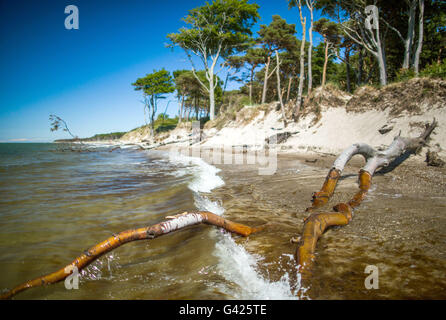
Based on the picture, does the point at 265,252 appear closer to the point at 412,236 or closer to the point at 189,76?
the point at 412,236

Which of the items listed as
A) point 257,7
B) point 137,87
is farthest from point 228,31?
point 137,87

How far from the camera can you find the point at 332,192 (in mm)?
3562

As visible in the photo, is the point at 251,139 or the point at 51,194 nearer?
the point at 51,194

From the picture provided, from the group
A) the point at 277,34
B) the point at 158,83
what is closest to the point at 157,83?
the point at 158,83

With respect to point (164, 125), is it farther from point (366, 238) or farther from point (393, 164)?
point (366, 238)

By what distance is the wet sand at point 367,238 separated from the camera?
1.50 meters

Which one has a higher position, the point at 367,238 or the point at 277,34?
the point at 277,34

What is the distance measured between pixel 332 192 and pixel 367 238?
4.76 feet

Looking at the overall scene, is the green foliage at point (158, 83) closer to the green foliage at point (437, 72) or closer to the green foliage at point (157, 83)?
the green foliage at point (157, 83)

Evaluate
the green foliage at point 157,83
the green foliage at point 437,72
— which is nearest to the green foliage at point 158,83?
the green foliage at point 157,83

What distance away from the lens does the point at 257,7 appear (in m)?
21.2

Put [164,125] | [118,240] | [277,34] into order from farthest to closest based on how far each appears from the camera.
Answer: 1. [164,125]
2. [277,34]
3. [118,240]

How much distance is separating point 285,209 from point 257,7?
25121 millimetres

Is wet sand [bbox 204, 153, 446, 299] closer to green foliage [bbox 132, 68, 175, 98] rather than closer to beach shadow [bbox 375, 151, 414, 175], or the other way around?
beach shadow [bbox 375, 151, 414, 175]
